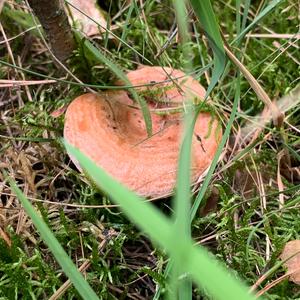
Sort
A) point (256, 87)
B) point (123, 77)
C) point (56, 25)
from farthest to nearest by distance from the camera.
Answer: point (56, 25)
point (123, 77)
point (256, 87)

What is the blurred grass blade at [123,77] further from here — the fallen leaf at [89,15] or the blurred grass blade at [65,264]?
the blurred grass blade at [65,264]

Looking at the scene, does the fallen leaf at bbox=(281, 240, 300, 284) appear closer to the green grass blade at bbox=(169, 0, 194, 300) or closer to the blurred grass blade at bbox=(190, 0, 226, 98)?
the green grass blade at bbox=(169, 0, 194, 300)

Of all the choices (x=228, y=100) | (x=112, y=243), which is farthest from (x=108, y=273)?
(x=228, y=100)

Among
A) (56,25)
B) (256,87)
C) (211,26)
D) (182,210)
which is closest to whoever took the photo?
(182,210)

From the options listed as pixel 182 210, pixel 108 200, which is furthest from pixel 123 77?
pixel 182 210

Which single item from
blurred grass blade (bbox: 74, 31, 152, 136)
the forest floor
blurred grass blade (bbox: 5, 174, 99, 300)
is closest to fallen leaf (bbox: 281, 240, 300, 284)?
the forest floor

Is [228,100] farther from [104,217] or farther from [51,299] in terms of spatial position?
[51,299]

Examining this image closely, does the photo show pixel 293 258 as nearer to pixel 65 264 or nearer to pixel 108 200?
pixel 108 200
